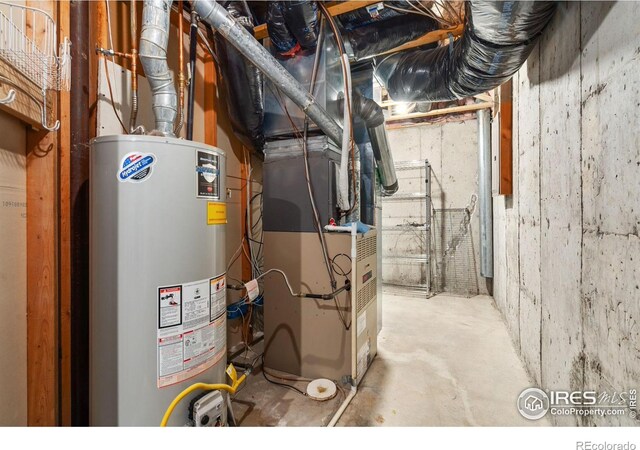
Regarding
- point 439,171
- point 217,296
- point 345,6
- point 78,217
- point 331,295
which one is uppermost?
point 345,6

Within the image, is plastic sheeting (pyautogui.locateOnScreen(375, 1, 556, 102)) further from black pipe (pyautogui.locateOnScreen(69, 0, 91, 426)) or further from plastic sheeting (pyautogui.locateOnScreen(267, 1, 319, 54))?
black pipe (pyautogui.locateOnScreen(69, 0, 91, 426))

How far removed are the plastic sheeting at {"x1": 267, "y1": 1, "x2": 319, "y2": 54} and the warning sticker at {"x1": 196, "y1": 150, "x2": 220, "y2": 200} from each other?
1169mm

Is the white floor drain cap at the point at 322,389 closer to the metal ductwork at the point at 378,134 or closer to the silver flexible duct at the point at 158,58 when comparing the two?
the silver flexible duct at the point at 158,58

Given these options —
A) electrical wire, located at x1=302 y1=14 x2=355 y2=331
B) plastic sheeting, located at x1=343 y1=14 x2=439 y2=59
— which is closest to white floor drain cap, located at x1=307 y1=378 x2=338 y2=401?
electrical wire, located at x1=302 y1=14 x2=355 y2=331

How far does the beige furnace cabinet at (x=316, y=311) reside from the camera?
180 centimetres

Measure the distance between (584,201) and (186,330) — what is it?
5.16 ft

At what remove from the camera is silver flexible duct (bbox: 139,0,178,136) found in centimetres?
106

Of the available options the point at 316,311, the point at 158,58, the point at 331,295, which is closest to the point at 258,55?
the point at 158,58

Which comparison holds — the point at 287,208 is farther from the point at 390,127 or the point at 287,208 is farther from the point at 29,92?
the point at 390,127

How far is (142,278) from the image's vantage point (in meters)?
0.90

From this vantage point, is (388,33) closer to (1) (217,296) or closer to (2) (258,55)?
(2) (258,55)

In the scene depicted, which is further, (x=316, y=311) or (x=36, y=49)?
(x=316, y=311)

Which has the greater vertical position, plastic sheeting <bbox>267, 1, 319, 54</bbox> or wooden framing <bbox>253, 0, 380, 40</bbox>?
wooden framing <bbox>253, 0, 380, 40</bbox>

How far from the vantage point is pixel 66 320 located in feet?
3.74
